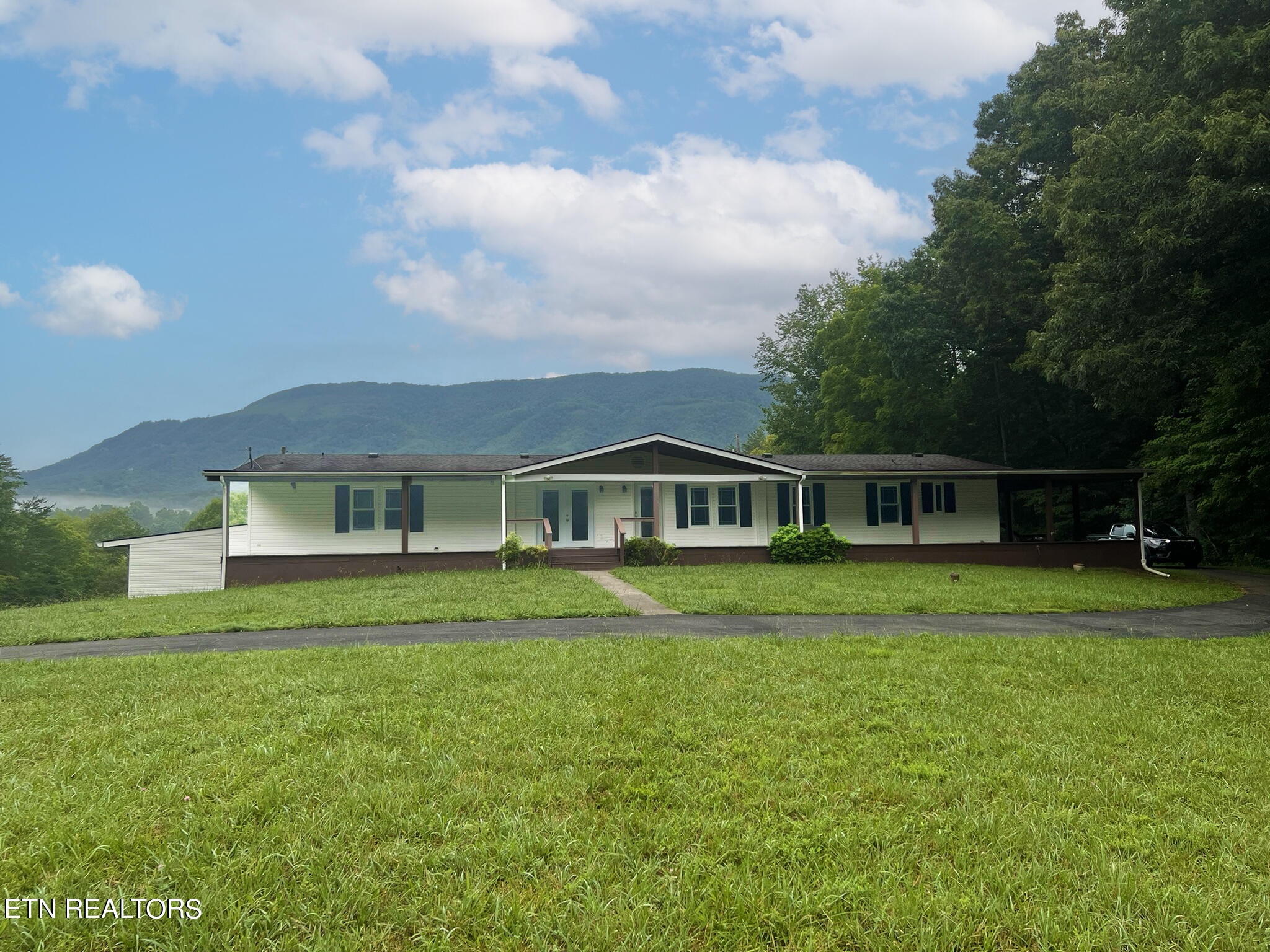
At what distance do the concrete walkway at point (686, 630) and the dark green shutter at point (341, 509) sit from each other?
13.3 meters

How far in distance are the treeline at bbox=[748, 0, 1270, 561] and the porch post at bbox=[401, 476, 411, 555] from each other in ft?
64.9

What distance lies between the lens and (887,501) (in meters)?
26.9

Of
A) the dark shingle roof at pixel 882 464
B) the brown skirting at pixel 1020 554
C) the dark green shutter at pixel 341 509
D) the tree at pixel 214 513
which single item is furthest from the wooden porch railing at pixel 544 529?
the tree at pixel 214 513

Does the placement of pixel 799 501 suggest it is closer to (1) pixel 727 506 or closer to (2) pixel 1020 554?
(1) pixel 727 506

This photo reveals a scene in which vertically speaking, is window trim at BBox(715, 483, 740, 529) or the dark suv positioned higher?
window trim at BBox(715, 483, 740, 529)

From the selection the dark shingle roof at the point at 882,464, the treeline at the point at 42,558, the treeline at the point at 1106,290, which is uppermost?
the treeline at the point at 1106,290

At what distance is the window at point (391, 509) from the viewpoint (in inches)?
960

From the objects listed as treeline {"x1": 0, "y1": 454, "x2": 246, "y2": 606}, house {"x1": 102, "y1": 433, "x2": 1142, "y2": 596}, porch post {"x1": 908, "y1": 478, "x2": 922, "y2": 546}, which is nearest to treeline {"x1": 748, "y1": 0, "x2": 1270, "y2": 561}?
house {"x1": 102, "y1": 433, "x2": 1142, "y2": 596}

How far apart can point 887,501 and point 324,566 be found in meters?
18.0

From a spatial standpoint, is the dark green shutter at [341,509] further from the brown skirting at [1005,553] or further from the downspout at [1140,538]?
the downspout at [1140,538]

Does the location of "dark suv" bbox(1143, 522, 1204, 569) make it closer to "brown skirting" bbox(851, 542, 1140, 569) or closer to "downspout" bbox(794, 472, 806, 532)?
"brown skirting" bbox(851, 542, 1140, 569)

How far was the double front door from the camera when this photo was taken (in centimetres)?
2545

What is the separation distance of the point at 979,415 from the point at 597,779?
36.9 m

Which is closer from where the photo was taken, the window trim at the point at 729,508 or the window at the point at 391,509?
the window at the point at 391,509
